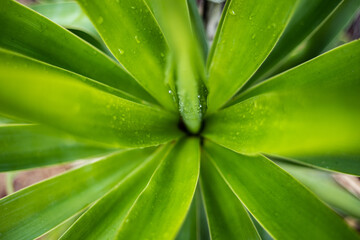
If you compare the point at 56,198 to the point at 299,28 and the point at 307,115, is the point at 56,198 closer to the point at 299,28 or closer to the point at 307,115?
the point at 307,115

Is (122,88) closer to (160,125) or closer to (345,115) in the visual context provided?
(160,125)

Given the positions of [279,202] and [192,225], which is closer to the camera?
[279,202]

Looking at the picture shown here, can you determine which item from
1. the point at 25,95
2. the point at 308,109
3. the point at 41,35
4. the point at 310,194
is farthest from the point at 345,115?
the point at 41,35

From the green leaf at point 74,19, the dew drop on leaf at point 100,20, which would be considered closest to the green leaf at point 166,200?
the dew drop on leaf at point 100,20

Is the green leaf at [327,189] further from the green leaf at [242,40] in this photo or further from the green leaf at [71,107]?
the green leaf at [71,107]

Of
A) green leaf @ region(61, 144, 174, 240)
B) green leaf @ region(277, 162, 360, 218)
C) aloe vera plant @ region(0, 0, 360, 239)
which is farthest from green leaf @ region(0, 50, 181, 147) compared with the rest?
green leaf @ region(277, 162, 360, 218)

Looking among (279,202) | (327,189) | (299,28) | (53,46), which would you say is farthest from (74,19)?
(327,189)

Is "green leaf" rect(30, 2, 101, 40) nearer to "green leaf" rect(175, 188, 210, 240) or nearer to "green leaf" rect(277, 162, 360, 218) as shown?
"green leaf" rect(175, 188, 210, 240)

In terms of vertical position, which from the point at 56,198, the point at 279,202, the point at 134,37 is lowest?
the point at 56,198
